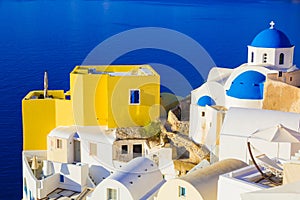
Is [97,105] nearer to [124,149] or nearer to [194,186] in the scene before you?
[124,149]

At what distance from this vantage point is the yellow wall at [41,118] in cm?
1445

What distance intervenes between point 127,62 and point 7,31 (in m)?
18.6

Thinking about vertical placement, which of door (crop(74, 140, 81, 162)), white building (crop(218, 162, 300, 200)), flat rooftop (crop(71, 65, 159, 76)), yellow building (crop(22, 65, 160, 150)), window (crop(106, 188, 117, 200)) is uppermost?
flat rooftop (crop(71, 65, 159, 76))

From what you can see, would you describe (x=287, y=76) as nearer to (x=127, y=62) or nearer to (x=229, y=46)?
(x=127, y=62)

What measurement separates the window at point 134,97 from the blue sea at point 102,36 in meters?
4.67

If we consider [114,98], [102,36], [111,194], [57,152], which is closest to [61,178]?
[57,152]

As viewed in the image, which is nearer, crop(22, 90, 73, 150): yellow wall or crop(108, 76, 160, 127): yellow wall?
crop(108, 76, 160, 127): yellow wall

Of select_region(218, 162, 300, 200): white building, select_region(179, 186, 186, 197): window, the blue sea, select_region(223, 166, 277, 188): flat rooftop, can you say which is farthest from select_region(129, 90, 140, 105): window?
select_region(223, 166, 277, 188): flat rooftop

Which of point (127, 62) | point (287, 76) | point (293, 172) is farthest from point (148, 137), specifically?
point (127, 62)

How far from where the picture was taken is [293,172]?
Answer: 8.13 m

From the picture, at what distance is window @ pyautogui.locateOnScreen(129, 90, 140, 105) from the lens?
14039mm

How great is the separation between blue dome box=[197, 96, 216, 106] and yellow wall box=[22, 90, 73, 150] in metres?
3.21

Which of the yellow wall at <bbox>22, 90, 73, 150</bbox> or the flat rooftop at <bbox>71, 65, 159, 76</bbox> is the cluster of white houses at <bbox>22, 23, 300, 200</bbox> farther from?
the flat rooftop at <bbox>71, 65, 159, 76</bbox>

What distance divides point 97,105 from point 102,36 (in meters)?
29.5
